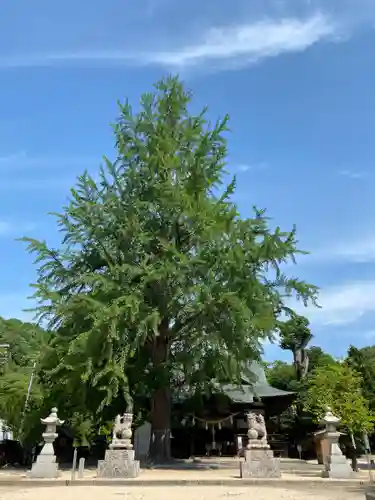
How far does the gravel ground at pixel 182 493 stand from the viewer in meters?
11.3

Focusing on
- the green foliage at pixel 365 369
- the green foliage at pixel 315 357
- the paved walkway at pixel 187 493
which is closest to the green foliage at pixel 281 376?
the green foliage at pixel 315 357

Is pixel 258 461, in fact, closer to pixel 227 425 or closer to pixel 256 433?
pixel 256 433

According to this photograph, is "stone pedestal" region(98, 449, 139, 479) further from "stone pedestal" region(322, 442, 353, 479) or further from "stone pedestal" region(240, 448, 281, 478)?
"stone pedestal" region(322, 442, 353, 479)

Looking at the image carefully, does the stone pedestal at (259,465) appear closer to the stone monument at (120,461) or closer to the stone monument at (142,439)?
the stone monument at (120,461)

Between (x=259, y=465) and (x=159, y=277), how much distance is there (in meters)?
7.90

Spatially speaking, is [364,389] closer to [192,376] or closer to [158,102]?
[192,376]

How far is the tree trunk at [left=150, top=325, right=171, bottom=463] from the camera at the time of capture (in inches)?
781

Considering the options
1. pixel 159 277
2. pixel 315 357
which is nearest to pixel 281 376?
pixel 315 357

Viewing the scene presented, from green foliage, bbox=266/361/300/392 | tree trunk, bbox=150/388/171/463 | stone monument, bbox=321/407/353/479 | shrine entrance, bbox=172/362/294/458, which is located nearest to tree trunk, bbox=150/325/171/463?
tree trunk, bbox=150/388/171/463

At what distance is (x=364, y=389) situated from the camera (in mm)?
34156

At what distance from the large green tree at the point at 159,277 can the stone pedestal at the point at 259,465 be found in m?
4.69

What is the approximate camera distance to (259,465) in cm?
1480

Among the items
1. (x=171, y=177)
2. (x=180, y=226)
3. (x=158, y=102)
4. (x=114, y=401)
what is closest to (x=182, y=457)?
(x=114, y=401)

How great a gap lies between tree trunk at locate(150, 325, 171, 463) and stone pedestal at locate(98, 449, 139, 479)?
480 cm
